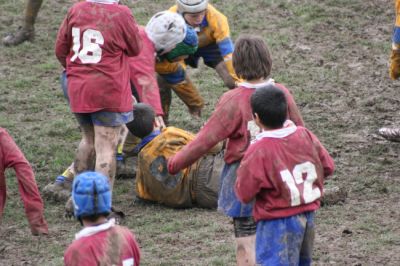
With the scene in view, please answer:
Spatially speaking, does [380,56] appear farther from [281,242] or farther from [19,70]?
[281,242]

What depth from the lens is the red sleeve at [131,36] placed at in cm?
721

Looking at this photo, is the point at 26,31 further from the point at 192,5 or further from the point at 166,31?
the point at 166,31

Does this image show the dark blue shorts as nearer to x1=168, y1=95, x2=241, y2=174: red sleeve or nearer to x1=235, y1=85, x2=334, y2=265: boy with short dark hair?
x1=168, y1=95, x2=241, y2=174: red sleeve

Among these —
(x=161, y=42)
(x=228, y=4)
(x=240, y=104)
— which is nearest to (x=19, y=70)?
(x=228, y=4)

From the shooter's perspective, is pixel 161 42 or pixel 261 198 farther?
pixel 161 42

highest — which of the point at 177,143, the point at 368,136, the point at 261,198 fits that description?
the point at 261,198

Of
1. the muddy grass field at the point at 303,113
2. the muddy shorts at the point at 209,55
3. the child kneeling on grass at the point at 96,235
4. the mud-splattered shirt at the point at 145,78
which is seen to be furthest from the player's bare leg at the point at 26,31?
the child kneeling on grass at the point at 96,235

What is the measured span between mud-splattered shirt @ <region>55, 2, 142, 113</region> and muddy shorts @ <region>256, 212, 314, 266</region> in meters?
2.20

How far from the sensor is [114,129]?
24.2 feet

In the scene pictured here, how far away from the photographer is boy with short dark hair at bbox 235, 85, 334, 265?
17.1 feet

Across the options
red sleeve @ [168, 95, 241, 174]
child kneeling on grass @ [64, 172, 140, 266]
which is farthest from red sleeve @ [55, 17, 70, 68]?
child kneeling on grass @ [64, 172, 140, 266]

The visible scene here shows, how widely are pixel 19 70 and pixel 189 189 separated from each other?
4.33 metres

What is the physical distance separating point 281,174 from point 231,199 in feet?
2.40

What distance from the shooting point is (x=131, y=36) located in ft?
23.7
